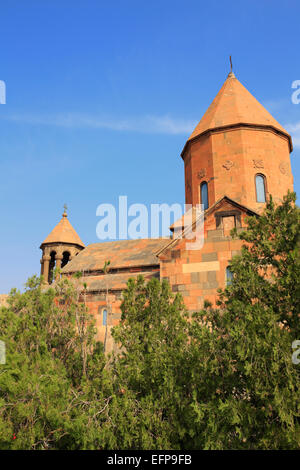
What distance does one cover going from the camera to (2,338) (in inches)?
243

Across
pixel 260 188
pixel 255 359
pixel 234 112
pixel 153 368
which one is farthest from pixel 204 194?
pixel 255 359

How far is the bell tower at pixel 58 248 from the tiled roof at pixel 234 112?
28.0 ft

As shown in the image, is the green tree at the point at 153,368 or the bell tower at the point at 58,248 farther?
the bell tower at the point at 58,248

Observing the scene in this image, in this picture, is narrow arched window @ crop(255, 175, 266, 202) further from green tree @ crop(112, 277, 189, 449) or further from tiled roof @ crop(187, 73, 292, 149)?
green tree @ crop(112, 277, 189, 449)

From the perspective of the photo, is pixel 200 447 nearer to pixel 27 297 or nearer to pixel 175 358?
pixel 175 358

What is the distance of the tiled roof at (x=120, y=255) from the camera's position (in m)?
12.7

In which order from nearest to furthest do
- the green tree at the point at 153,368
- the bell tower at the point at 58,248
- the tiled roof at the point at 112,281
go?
the green tree at the point at 153,368
the tiled roof at the point at 112,281
the bell tower at the point at 58,248

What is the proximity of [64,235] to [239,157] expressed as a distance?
33.6 feet

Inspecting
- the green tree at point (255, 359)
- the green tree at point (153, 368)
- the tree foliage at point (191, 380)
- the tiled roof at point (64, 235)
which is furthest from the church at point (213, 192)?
the green tree at point (255, 359)

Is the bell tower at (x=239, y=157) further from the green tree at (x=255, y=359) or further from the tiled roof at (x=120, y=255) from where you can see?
the green tree at (x=255, y=359)

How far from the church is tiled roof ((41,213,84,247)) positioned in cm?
377

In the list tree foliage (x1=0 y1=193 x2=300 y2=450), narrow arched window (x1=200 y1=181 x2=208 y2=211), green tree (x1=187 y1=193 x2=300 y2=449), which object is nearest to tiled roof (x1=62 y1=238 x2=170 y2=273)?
narrow arched window (x1=200 y1=181 x2=208 y2=211)
